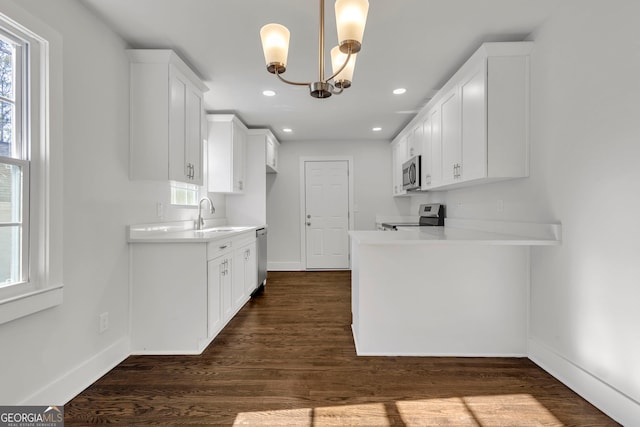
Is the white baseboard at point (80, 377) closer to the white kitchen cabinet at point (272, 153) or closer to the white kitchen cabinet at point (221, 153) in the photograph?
the white kitchen cabinet at point (221, 153)

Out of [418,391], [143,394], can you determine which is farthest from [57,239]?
[418,391]

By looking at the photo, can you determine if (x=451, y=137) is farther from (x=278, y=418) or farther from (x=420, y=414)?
(x=278, y=418)

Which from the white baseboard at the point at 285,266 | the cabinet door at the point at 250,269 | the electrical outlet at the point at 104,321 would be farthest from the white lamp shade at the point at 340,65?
the white baseboard at the point at 285,266

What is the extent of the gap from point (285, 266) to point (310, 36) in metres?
4.02

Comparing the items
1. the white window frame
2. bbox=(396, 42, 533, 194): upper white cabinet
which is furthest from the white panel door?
the white window frame

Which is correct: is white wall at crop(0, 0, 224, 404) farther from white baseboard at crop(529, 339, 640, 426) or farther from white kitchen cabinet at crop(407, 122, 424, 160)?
white kitchen cabinet at crop(407, 122, 424, 160)

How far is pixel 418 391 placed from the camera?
71.4 inches

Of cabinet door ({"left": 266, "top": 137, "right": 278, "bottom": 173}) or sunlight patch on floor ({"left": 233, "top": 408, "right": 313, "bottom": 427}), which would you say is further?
cabinet door ({"left": 266, "top": 137, "right": 278, "bottom": 173})

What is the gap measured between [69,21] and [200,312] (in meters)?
2.08

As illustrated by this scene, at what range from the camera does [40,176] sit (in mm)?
1608

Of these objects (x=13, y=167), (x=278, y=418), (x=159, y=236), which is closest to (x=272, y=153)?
(x=159, y=236)

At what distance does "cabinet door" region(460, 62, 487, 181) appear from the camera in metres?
2.27

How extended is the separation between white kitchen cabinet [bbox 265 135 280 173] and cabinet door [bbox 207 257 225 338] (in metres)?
2.37

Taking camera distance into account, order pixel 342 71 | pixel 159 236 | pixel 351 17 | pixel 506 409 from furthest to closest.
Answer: pixel 159 236 → pixel 342 71 → pixel 506 409 → pixel 351 17
